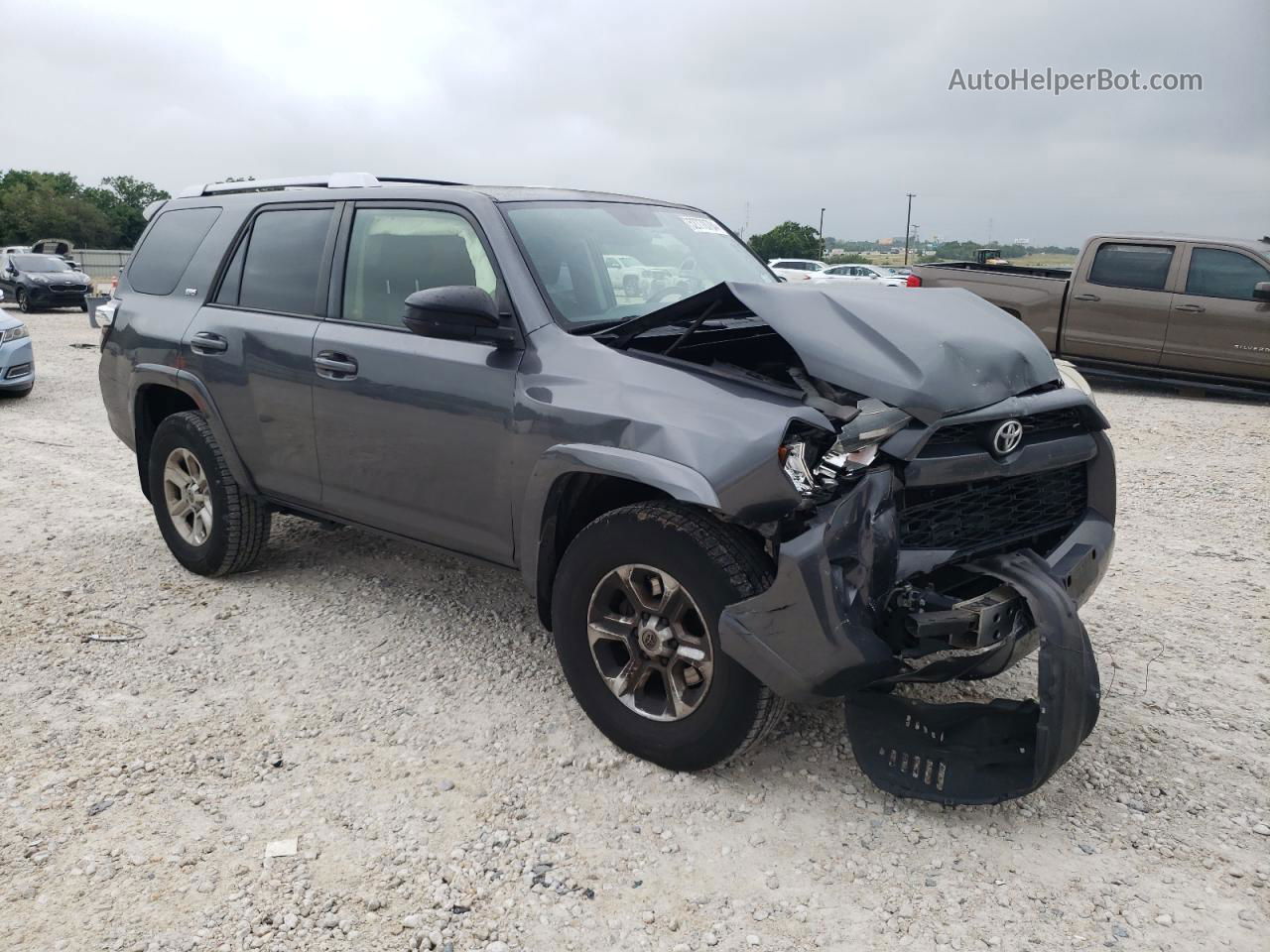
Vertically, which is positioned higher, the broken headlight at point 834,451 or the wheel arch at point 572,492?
the broken headlight at point 834,451

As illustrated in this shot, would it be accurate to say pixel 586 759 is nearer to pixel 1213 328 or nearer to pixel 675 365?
pixel 675 365

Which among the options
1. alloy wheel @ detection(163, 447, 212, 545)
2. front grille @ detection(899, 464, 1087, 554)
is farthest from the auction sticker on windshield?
alloy wheel @ detection(163, 447, 212, 545)

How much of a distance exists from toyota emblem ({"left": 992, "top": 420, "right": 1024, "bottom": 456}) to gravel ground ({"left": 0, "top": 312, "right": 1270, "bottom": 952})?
109 cm

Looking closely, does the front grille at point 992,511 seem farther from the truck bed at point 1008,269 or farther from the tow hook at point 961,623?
the truck bed at point 1008,269

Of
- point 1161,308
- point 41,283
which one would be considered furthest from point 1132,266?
point 41,283

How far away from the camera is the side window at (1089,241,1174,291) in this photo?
10781 mm

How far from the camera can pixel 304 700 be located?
374 cm

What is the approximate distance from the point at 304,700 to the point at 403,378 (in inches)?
49.8

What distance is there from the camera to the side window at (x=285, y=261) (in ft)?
14.0

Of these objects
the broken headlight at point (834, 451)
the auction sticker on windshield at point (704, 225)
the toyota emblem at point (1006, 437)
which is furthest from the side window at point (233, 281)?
the toyota emblem at point (1006, 437)

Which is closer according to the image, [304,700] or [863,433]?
[863,433]

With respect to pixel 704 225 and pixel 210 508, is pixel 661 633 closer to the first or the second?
pixel 704 225

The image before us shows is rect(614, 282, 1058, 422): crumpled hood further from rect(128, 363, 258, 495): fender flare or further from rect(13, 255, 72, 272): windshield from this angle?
rect(13, 255, 72, 272): windshield

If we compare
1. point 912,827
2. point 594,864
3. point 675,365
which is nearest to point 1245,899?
point 912,827
